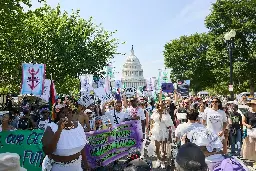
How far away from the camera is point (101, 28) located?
30.5m

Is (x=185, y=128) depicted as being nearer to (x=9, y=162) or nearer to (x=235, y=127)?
(x=9, y=162)

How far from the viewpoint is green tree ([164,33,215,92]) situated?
5106 centimetres

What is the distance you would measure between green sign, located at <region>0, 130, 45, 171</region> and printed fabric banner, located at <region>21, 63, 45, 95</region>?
5049mm

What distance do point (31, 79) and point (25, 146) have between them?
Answer: 17.7ft

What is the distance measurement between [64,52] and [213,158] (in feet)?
80.8

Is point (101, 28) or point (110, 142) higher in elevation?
point (101, 28)

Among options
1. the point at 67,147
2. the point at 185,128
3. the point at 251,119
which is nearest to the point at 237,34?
the point at 251,119

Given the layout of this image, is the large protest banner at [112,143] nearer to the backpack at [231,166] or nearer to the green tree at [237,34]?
the backpack at [231,166]

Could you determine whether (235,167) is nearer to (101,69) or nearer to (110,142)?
(110,142)

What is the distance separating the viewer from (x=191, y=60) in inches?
2053

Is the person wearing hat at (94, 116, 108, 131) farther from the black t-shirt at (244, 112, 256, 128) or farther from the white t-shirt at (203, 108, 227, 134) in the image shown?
the black t-shirt at (244, 112, 256, 128)

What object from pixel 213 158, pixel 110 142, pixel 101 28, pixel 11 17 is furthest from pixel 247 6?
pixel 213 158

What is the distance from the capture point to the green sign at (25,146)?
6273mm

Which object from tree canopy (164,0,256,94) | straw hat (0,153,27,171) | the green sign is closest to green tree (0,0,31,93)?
the green sign
